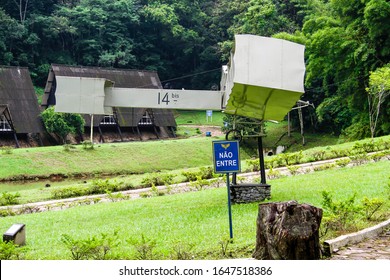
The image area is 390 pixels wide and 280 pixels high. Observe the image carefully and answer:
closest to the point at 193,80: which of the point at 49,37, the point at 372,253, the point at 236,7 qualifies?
the point at 236,7

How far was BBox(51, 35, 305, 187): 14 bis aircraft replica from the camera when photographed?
30.9 ft

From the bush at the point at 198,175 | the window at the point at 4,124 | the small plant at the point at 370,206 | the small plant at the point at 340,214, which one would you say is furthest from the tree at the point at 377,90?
the window at the point at 4,124

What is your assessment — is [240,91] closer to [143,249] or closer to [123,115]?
[143,249]

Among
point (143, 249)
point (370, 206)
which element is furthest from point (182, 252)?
point (370, 206)

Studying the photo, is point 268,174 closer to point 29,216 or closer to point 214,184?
point 214,184

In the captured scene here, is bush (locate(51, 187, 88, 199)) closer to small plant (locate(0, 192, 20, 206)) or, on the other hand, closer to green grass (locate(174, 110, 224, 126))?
small plant (locate(0, 192, 20, 206))

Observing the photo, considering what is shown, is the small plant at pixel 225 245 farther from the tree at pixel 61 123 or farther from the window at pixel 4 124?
the window at pixel 4 124

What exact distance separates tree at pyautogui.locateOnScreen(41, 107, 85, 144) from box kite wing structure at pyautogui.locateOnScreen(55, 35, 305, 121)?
26.8 metres

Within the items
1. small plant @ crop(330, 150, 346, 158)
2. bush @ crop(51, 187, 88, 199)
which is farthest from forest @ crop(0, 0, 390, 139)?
bush @ crop(51, 187, 88, 199)

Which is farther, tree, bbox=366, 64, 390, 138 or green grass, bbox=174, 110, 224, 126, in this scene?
green grass, bbox=174, 110, 224, 126

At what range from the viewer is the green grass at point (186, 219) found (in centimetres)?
762

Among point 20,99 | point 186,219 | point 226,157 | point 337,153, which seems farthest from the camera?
point 20,99

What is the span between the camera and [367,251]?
662 centimetres

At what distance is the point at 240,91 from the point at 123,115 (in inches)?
1310
